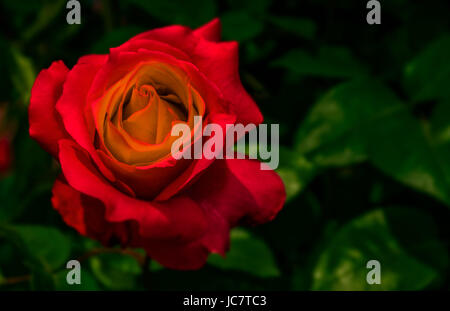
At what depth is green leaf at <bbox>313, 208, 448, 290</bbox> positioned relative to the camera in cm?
48

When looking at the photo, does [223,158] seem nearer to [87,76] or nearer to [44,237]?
[87,76]

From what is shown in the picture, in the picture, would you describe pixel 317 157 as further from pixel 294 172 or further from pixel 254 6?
pixel 254 6

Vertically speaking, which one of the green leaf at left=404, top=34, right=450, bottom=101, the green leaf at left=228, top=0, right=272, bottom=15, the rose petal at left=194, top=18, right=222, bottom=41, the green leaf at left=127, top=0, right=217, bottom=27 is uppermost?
the green leaf at left=228, top=0, right=272, bottom=15

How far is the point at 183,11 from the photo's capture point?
0.61 metres

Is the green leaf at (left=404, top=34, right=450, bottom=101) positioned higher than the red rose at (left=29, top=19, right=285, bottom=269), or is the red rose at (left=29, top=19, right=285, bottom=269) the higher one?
the green leaf at (left=404, top=34, right=450, bottom=101)

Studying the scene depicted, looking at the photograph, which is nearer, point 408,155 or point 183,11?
point 408,155

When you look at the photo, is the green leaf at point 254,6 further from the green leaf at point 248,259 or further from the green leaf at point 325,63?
the green leaf at point 248,259

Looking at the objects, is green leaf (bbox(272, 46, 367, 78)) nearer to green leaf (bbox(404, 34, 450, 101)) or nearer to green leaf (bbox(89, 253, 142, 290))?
green leaf (bbox(404, 34, 450, 101))

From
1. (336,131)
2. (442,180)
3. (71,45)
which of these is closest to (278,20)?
(336,131)

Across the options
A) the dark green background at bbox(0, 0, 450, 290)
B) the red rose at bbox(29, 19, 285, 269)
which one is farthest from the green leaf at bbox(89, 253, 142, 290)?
the red rose at bbox(29, 19, 285, 269)

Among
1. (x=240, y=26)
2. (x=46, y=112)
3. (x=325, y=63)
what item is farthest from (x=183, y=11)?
(x=46, y=112)

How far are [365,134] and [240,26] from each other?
0.69 ft

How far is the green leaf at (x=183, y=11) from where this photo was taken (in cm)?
60

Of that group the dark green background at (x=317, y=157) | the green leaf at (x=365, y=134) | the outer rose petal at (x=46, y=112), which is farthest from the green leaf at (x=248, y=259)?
the outer rose petal at (x=46, y=112)
